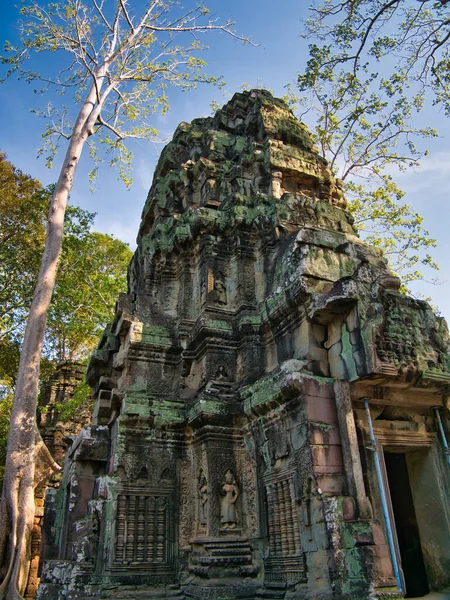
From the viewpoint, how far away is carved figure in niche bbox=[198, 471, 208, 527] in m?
6.01

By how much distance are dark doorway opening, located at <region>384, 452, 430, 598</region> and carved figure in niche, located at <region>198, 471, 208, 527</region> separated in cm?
238

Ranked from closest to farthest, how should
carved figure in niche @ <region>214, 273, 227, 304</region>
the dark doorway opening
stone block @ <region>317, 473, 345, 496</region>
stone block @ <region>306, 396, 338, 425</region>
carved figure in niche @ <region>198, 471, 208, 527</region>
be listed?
stone block @ <region>317, 473, 345, 496</region>, stone block @ <region>306, 396, 338, 425</region>, the dark doorway opening, carved figure in niche @ <region>198, 471, 208, 527</region>, carved figure in niche @ <region>214, 273, 227, 304</region>

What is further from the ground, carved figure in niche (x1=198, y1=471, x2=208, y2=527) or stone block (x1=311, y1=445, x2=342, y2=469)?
stone block (x1=311, y1=445, x2=342, y2=469)

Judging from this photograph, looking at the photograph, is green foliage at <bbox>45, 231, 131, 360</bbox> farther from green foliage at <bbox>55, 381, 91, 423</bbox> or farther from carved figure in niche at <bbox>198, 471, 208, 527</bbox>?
carved figure in niche at <bbox>198, 471, 208, 527</bbox>

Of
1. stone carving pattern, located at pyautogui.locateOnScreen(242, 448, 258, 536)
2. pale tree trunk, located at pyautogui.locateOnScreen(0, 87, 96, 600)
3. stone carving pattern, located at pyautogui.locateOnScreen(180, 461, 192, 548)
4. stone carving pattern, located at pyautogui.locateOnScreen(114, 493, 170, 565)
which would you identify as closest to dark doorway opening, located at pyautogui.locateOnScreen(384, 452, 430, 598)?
stone carving pattern, located at pyautogui.locateOnScreen(242, 448, 258, 536)

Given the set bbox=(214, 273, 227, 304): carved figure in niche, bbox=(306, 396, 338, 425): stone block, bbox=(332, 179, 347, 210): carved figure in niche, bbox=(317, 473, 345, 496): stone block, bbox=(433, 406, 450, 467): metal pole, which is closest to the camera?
bbox=(317, 473, 345, 496): stone block

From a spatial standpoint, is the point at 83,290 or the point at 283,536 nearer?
the point at 283,536

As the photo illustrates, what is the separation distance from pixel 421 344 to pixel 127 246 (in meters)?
16.8

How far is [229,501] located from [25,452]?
3.90 metres

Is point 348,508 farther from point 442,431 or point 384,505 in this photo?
point 442,431

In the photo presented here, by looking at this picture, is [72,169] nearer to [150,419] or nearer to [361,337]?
[150,419]

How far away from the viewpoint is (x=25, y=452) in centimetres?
802

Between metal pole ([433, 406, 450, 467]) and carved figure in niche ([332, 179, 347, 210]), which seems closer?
metal pole ([433, 406, 450, 467])

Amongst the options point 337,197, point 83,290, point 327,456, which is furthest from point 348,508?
point 83,290
